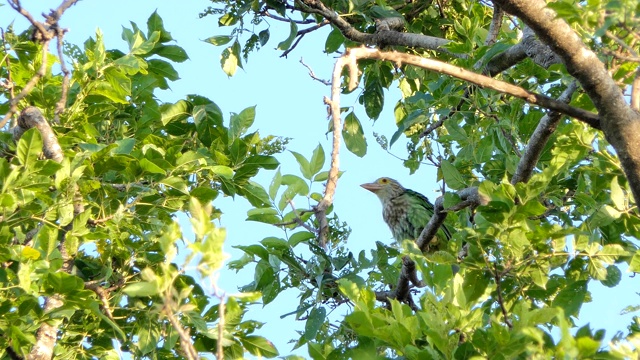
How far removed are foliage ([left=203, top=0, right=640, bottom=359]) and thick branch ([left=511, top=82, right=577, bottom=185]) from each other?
→ 54 millimetres

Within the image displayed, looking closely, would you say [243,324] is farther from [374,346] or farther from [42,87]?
[42,87]

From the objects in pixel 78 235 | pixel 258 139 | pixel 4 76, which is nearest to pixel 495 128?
pixel 258 139

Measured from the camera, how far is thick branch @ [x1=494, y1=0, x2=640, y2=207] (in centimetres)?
280

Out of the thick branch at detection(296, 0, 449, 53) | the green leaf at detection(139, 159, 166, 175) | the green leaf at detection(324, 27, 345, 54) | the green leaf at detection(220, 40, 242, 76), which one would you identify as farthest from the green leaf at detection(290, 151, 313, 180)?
the green leaf at detection(220, 40, 242, 76)

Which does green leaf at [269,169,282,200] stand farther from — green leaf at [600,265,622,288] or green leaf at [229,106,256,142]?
green leaf at [600,265,622,288]

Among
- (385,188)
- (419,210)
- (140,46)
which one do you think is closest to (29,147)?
(140,46)

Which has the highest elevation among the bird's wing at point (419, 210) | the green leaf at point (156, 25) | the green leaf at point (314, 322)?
the bird's wing at point (419, 210)

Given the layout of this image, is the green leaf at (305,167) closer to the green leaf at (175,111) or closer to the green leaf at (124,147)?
the green leaf at (124,147)

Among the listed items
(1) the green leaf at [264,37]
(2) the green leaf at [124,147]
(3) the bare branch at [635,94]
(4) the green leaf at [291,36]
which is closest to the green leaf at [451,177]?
(2) the green leaf at [124,147]

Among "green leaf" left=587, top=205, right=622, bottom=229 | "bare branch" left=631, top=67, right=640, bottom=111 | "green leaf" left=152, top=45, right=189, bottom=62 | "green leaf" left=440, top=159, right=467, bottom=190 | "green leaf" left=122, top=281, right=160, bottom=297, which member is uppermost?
"green leaf" left=152, top=45, right=189, bottom=62

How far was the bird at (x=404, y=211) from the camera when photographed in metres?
7.52

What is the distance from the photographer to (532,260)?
10.9 feet

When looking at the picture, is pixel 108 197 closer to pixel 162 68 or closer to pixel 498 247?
pixel 162 68

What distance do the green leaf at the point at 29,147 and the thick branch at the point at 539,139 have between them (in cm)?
195
